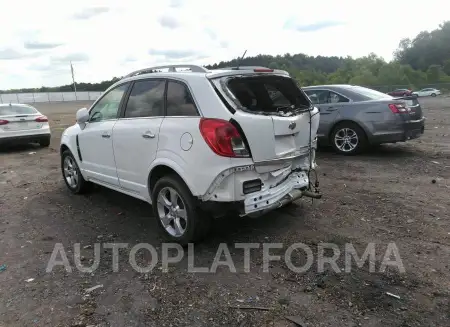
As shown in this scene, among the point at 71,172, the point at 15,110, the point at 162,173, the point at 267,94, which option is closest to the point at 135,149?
the point at 162,173

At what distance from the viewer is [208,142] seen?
3.65 m

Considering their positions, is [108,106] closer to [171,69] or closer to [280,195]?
[171,69]

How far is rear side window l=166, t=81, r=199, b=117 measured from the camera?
12.9ft

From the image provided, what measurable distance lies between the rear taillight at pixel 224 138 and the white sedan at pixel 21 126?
31.2ft

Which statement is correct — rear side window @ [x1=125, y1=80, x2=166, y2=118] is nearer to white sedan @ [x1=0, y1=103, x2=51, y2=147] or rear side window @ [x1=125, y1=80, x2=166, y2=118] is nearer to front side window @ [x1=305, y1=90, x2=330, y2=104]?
front side window @ [x1=305, y1=90, x2=330, y2=104]

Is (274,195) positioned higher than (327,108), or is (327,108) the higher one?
(327,108)

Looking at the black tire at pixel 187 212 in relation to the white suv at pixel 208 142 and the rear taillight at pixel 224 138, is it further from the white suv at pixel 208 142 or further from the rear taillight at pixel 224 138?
the rear taillight at pixel 224 138

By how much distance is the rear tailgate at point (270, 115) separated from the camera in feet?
12.2

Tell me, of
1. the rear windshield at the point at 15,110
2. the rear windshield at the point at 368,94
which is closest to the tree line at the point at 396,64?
the rear windshield at the point at 15,110

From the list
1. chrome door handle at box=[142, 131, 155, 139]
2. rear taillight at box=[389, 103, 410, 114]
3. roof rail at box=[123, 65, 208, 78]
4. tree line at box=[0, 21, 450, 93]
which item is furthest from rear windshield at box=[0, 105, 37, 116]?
tree line at box=[0, 21, 450, 93]

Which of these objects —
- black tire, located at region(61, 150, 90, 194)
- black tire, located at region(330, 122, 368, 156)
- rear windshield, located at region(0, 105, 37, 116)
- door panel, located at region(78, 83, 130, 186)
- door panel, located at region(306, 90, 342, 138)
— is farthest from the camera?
rear windshield, located at region(0, 105, 37, 116)

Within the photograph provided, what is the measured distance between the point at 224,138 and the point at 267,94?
32.7 inches

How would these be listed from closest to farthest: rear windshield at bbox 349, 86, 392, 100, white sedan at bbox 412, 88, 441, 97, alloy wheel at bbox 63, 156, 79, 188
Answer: alloy wheel at bbox 63, 156, 79, 188 < rear windshield at bbox 349, 86, 392, 100 < white sedan at bbox 412, 88, 441, 97

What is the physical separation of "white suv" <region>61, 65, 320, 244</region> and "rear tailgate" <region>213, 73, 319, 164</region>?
0.01m
